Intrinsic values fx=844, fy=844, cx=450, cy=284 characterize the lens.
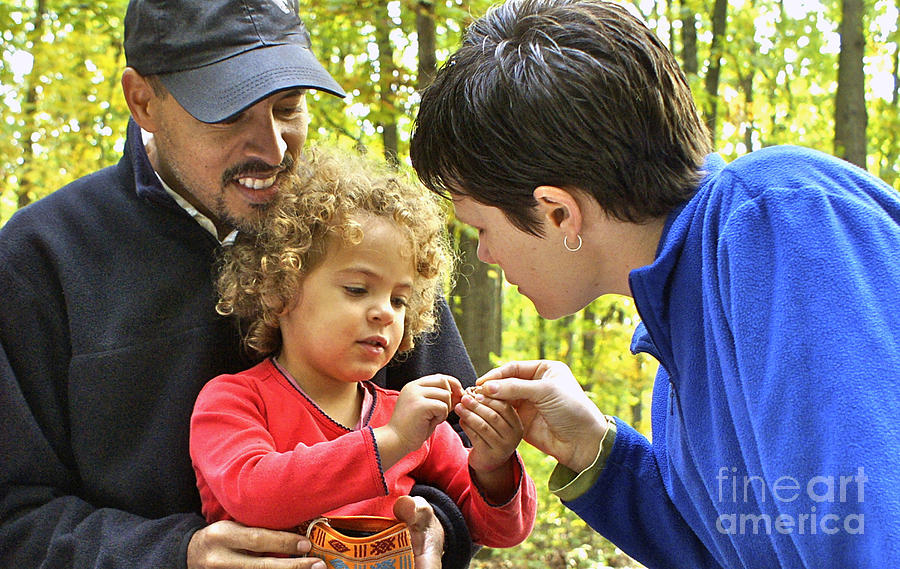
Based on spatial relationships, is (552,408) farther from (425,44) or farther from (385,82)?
(385,82)

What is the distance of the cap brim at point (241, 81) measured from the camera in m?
2.43

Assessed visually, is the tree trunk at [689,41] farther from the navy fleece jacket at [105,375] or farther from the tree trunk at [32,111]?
the navy fleece jacket at [105,375]

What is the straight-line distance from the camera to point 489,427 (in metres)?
2.25

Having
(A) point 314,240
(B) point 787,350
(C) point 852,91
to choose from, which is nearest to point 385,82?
(A) point 314,240

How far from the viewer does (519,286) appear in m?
2.14

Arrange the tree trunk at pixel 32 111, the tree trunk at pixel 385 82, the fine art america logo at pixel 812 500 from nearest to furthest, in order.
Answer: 1. the fine art america logo at pixel 812 500
2. the tree trunk at pixel 385 82
3. the tree trunk at pixel 32 111

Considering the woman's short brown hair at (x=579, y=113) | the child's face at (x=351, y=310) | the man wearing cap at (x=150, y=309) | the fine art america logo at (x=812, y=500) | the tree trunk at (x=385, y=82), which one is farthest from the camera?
the tree trunk at (x=385, y=82)

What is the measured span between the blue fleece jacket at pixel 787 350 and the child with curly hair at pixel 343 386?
65cm

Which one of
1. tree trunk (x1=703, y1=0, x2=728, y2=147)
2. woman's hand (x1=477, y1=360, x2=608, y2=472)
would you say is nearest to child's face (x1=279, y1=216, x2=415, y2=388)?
woman's hand (x1=477, y1=360, x2=608, y2=472)

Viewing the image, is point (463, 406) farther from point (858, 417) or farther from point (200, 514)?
point (858, 417)

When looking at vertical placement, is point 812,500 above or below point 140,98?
below

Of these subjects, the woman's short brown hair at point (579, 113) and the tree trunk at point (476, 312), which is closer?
the woman's short brown hair at point (579, 113)

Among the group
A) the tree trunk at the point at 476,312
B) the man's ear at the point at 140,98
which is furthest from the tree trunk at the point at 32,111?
the man's ear at the point at 140,98

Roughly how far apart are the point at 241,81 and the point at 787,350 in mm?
1743
